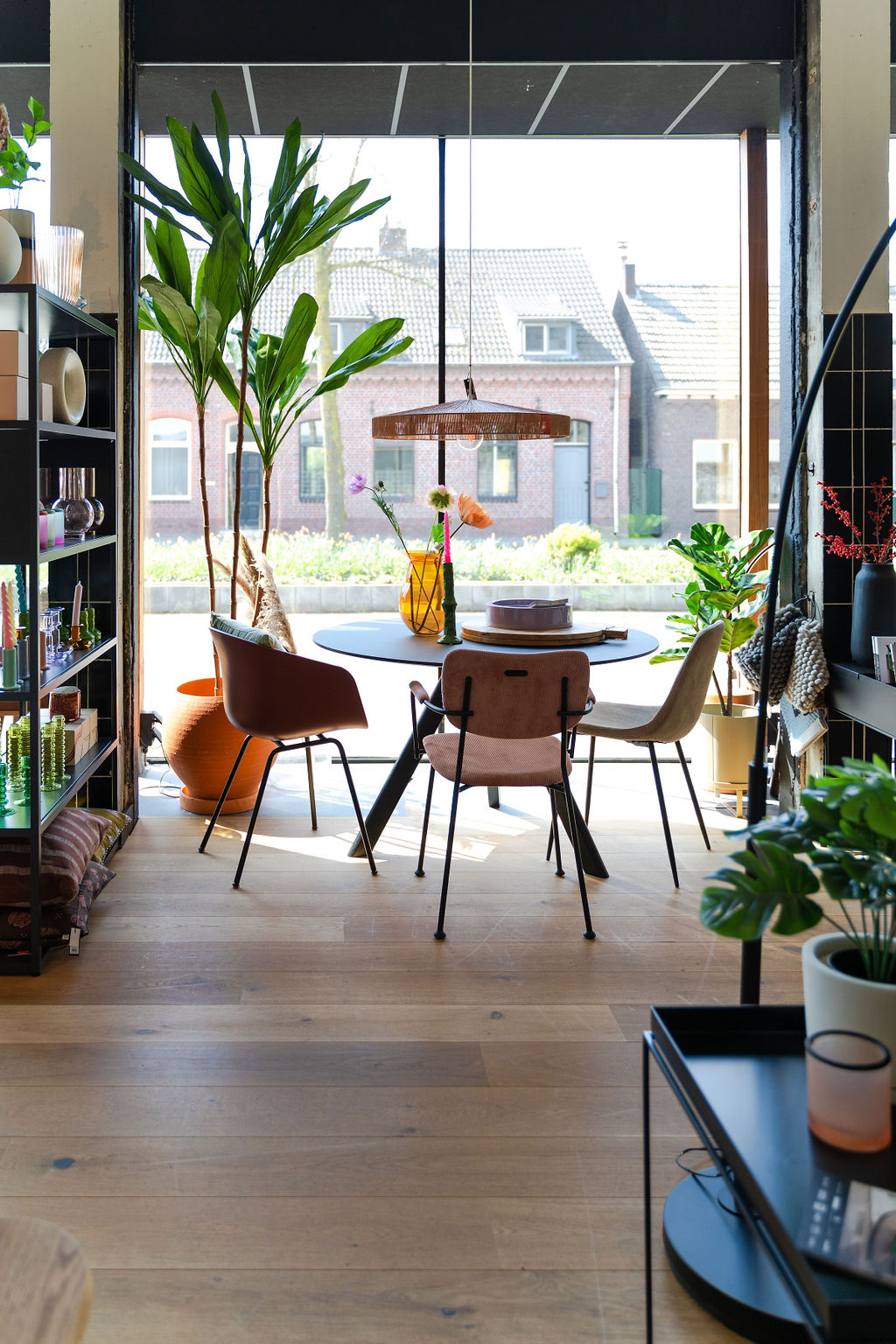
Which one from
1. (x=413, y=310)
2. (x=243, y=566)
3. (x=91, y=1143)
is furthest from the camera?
(x=413, y=310)

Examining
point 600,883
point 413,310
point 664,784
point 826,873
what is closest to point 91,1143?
point 826,873

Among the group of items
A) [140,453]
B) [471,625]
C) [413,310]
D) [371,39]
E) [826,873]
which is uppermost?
[371,39]

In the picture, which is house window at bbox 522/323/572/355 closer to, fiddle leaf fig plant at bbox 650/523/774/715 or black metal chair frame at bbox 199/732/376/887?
fiddle leaf fig plant at bbox 650/523/774/715

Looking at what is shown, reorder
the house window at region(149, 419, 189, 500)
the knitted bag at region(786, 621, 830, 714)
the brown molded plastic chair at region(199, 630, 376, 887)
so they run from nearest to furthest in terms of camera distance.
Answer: the brown molded plastic chair at region(199, 630, 376, 887)
the knitted bag at region(786, 621, 830, 714)
the house window at region(149, 419, 189, 500)

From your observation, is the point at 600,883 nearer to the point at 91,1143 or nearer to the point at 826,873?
the point at 91,1143

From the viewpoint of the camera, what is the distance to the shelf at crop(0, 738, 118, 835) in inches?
123

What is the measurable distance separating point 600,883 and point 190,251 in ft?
10.8

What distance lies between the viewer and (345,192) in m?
4.42

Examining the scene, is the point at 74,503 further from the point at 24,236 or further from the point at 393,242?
the point at 393,242

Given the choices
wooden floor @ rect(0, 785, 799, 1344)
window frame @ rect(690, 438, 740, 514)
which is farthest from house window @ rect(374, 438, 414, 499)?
wooden floor @ rect(0, 785, 799, 1344)

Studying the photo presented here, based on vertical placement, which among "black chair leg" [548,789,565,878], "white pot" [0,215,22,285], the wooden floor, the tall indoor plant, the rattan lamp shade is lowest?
the wooden floor

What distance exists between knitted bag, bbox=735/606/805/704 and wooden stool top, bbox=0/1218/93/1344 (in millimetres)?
3518

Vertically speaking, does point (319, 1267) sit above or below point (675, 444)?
below

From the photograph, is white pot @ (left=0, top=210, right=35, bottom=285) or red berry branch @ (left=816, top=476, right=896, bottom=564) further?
red berry branch @ (left=816, top=476, right=896, bottom=564)
